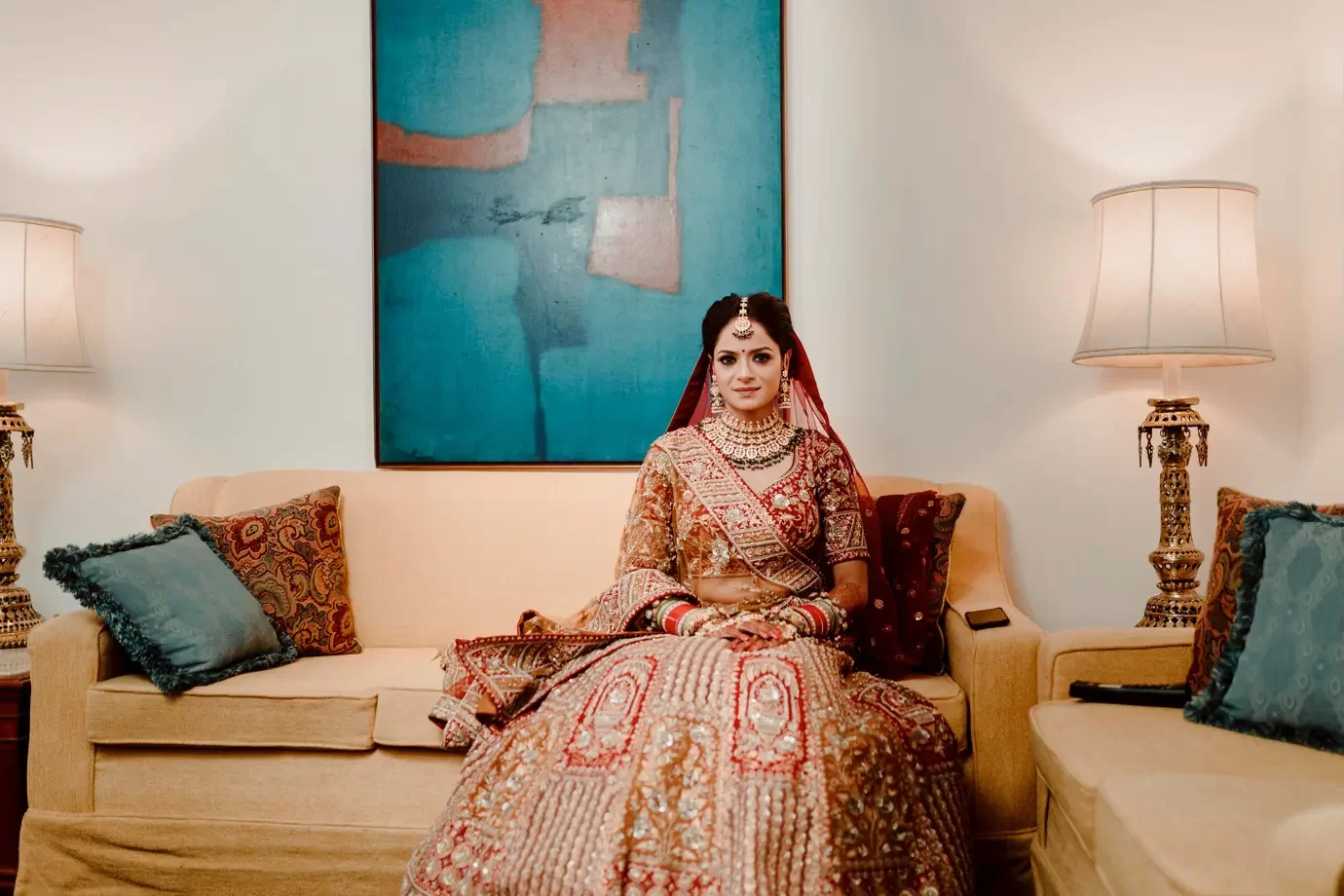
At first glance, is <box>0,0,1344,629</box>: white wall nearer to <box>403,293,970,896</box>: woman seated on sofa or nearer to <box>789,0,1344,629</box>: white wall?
<box>789,0,1344,629</box>: white wall

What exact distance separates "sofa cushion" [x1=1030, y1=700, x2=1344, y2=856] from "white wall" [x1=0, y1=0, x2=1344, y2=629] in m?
1.14

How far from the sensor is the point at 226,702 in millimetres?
2211

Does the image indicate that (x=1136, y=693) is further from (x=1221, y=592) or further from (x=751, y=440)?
(x=751, y=440)

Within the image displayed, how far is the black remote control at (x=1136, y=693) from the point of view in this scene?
189 cm

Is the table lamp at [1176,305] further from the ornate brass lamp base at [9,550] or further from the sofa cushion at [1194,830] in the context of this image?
the ornate brass lamp base at [9,550]

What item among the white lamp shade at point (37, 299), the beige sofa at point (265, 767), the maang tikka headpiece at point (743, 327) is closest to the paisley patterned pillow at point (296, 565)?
the beige sofa at point (265, 767)

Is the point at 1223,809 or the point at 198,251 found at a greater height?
the point at 198,251

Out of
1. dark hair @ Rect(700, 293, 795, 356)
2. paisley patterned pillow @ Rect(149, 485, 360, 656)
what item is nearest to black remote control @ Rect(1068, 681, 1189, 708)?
dark hair @ Rect(700, 293, 795, 356)

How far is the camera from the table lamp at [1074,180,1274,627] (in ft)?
7.72

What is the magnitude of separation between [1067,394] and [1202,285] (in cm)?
59

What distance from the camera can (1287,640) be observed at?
5.49 ft

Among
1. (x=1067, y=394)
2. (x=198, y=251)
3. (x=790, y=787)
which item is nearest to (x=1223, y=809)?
(x=790, y=787)

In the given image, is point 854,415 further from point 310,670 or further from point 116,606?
point 116,606

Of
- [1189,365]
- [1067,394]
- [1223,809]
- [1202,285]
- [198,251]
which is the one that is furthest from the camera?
[198,251]
